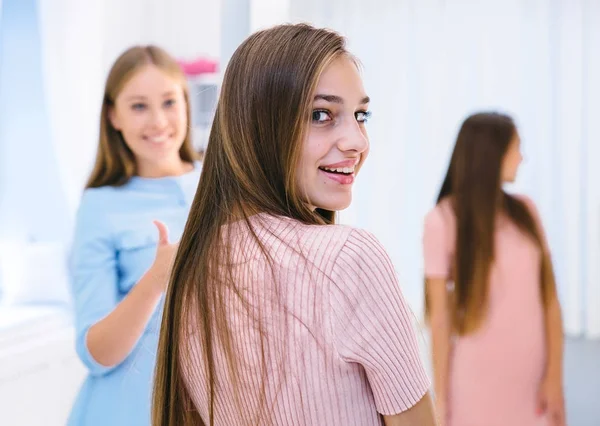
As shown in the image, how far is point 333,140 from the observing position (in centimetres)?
100

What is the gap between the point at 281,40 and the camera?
38.3 inches

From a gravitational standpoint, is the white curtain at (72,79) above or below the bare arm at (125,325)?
above

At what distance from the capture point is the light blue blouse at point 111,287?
188 centimetres

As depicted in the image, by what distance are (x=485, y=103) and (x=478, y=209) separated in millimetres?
1010

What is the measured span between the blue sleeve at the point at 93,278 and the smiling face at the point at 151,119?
0.23m

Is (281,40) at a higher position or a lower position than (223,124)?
higher

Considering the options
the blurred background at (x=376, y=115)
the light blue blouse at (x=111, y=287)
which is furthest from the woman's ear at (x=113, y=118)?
the blurred background at (x=376, y=115)

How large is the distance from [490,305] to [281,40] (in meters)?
1.83

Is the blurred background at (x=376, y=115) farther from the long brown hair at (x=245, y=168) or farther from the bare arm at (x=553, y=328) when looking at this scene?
the long brown hair at (x=245, y=168)

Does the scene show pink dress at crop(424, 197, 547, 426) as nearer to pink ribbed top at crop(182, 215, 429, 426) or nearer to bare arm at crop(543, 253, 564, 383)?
bare arm at crop(543, 253, 564, 383)

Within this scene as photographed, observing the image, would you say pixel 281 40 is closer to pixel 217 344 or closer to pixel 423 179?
pixel 217 344

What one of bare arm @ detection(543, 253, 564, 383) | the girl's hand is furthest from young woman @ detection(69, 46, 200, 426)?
the girl's hand

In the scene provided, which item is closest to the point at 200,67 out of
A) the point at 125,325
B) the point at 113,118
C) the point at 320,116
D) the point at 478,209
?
the point at 113,118

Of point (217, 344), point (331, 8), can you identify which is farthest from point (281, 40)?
point (331, 8)
